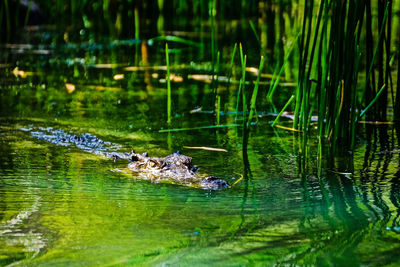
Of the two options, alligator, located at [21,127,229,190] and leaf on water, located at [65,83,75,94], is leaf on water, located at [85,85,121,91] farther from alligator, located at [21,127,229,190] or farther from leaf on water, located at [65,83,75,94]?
alligator, located at [21,127,229,190]

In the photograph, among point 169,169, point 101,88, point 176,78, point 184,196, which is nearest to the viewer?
point 184,196

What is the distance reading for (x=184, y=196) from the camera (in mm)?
2637

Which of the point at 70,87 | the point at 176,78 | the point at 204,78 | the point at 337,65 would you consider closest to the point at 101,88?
the point at 70,87

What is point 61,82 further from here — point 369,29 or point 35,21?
point 35,21

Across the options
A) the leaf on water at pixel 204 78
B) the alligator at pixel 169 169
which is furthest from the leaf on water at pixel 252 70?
the alligator at pixel 169 169

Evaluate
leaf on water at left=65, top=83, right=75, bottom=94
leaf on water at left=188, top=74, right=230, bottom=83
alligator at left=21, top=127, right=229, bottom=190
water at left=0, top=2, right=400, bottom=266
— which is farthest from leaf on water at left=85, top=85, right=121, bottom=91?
alligator at left=21, top=127, right=229, bottom=190

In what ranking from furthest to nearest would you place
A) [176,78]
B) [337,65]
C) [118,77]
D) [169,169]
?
[118,77] < [176,78] < [337,65] < [169,169]

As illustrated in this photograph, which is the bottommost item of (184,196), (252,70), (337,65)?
(184,196)

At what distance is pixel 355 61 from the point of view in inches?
123

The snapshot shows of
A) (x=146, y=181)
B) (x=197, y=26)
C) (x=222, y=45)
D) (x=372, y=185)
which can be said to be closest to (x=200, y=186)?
(x=146, y=181)

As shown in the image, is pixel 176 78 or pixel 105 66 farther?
pixel 105 66

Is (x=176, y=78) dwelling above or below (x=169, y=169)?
above

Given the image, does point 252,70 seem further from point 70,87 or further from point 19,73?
point 19,73

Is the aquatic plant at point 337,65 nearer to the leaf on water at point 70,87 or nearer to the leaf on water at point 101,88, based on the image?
the leaf on water at point 101,88
